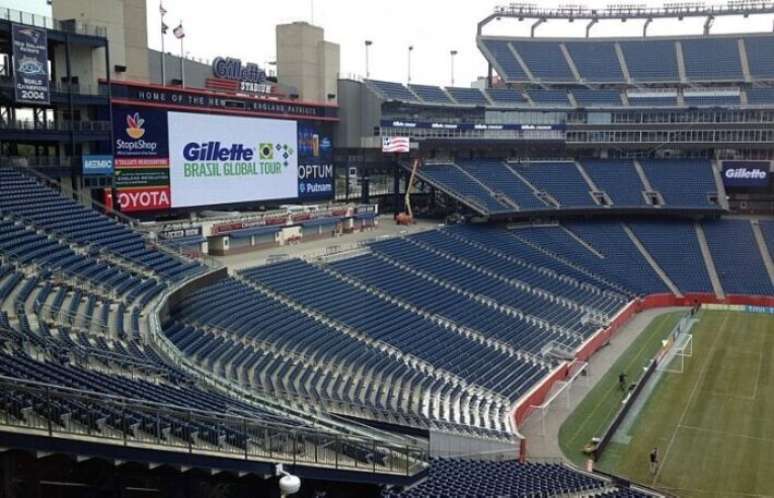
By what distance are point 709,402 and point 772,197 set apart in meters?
39.8

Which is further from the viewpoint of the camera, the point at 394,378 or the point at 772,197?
the point at 772,197

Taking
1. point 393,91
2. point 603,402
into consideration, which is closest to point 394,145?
point 393,91

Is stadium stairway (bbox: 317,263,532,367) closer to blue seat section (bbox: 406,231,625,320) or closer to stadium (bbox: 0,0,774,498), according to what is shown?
stadium (bbox: 0,0,774,498)

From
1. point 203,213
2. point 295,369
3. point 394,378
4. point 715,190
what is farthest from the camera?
point 715,190

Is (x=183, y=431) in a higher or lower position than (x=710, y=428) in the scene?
higher

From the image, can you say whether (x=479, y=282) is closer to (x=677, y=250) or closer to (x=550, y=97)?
(x=677, y=250)

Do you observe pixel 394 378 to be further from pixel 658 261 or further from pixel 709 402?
pixel 658 261

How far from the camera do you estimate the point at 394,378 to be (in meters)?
28.7

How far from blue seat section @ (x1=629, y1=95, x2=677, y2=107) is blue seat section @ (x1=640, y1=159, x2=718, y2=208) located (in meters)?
4.97

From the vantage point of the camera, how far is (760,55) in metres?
69.4

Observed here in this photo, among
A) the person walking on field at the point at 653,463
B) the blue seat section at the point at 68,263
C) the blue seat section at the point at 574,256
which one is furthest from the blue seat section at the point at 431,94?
the person walking on field at the point at 653,463

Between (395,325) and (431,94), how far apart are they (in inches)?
1311

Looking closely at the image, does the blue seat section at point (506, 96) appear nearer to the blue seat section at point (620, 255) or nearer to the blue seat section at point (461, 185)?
the blue seat section at point (461, 185)

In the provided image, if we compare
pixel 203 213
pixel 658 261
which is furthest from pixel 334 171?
pixel 658 261
